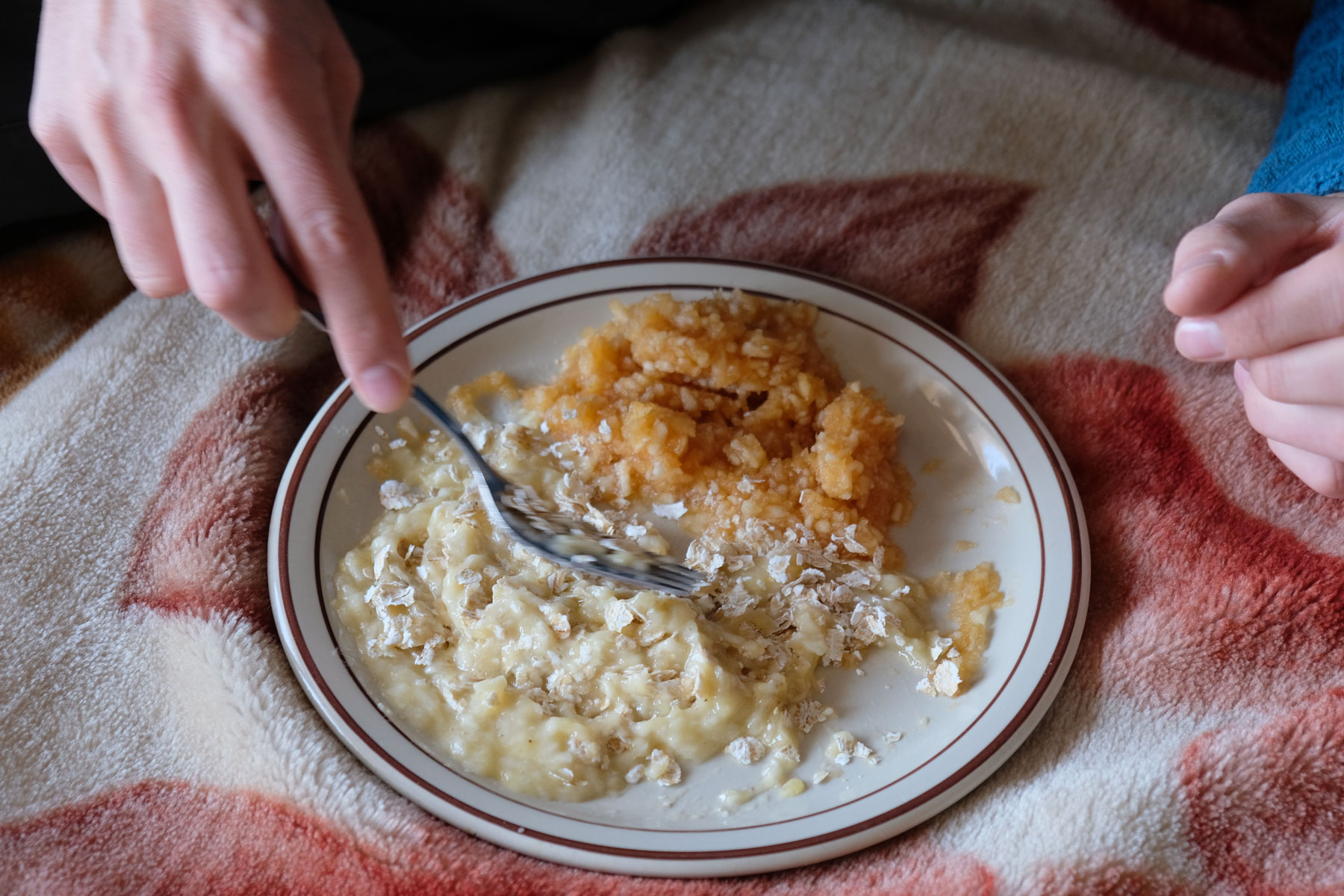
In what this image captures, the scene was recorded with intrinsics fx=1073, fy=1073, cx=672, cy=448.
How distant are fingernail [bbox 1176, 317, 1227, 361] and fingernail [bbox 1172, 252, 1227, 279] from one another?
6 cm

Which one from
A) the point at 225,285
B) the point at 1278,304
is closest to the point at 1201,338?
the point at 1278,304

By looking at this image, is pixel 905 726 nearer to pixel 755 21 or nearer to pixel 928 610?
pixel 928 610

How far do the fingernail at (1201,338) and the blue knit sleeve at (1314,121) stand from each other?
47 centimetres

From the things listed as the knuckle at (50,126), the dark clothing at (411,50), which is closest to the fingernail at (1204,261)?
the knuckle at (50,126)

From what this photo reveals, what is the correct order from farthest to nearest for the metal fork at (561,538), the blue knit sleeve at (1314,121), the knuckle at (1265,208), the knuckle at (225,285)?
the blue knit sleeve at (1314,121)
the metal fork at (561,538)
the knuckle at (1265,208)
the knuckle at (225,285)

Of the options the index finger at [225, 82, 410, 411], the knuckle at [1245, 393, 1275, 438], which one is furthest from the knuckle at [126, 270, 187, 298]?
the knuckle at [1245, 393, 1275, 438]

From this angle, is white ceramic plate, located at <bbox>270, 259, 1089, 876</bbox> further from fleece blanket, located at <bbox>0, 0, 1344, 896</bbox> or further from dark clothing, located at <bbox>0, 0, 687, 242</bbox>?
dark clothing, located at <bbox>0, 0, 687, 242</bbox>

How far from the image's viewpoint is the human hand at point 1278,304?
95cm

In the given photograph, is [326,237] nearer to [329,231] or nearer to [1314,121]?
[329,231]

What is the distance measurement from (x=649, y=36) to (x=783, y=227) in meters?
0.49

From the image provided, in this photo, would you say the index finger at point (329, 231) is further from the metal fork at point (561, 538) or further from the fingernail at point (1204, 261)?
the fingernail at point (1204, 261)

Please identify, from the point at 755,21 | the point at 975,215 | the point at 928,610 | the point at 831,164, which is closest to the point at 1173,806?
the point at 928,610

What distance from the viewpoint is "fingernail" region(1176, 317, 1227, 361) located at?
3.24 ft

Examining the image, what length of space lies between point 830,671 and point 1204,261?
22.1 inches
